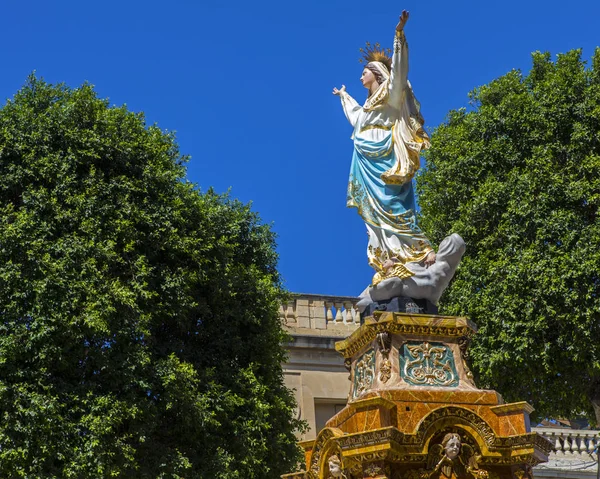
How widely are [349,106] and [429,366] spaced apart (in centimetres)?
389

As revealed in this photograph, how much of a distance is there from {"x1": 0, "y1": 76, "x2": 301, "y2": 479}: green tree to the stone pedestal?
323 inches

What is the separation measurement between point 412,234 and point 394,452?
272 cm

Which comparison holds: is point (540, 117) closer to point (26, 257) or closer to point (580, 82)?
point (580, 82)

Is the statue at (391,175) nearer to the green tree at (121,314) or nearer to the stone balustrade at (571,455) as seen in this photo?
the green tree at (121,314)

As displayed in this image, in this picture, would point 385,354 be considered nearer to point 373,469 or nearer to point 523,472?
point 373,469

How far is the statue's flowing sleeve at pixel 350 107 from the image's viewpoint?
457 inches

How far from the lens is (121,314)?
57.7 feet

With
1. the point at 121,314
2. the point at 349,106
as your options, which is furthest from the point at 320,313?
the point at 349,106

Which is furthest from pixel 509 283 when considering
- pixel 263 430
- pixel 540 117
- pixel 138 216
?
pixel 138 216

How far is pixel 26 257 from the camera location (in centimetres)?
1767

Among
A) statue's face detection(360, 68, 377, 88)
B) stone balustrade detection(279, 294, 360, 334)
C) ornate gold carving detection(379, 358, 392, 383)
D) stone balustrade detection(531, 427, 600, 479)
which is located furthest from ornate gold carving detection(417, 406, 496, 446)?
stone balustrade detection(279, 294, 360, 334)

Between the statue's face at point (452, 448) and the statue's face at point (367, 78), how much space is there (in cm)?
456

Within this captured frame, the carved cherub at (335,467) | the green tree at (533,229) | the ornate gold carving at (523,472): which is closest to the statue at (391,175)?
the carved cherub at (335,467)

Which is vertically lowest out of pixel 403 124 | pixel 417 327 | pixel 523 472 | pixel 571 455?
pixel 523 472
